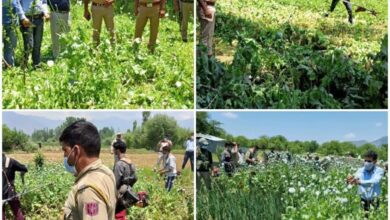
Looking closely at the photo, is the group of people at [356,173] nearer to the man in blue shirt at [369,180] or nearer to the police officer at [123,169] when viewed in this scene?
the man in blue shirt at [369,180]

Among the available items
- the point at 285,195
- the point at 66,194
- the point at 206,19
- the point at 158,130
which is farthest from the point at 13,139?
the point at 206,19

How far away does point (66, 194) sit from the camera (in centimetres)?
452

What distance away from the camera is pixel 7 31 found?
4914mm

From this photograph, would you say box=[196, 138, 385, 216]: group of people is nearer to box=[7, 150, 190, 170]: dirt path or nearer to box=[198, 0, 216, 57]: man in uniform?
box=[7, 150, 190, 170]: dirt path

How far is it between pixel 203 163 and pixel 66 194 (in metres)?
0.87

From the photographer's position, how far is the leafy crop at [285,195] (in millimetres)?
4188

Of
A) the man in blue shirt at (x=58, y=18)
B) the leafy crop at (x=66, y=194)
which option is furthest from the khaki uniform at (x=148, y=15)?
the leafy crop at (x=66, y=194)

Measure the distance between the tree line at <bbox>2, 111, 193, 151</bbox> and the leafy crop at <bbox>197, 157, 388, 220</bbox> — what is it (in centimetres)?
44

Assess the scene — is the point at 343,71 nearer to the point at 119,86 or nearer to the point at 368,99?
the point at 368,99

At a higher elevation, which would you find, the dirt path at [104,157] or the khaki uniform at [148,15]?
the khaki uniform at [148,15]

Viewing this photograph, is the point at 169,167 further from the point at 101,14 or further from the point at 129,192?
the point at 101,14

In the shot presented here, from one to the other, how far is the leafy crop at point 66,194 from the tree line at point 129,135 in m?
0.20

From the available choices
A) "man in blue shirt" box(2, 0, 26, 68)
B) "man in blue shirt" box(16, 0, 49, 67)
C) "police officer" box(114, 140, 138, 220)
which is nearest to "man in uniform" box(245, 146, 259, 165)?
"police officer" box(114, 140, 138, 220)

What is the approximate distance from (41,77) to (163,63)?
0.87m
